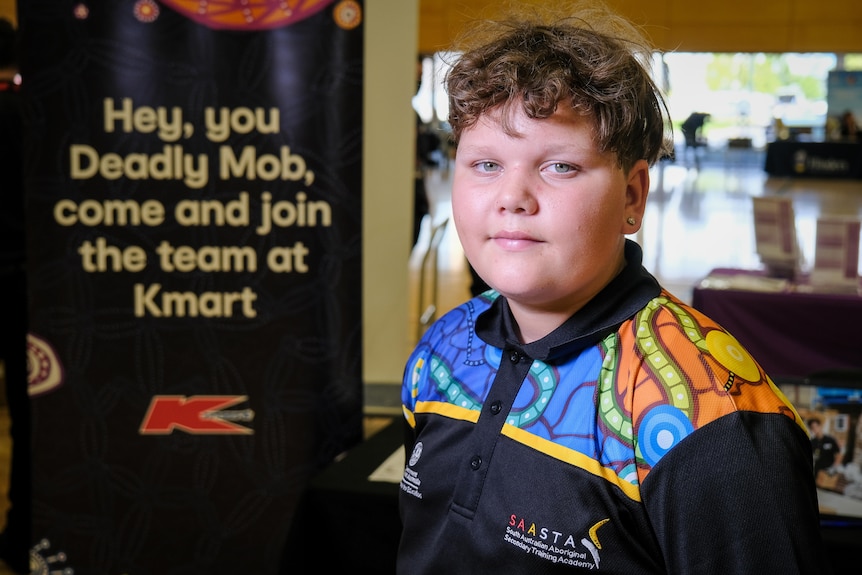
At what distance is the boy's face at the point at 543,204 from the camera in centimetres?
93

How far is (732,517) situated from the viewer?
2.79ft

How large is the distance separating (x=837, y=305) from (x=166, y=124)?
7.69 feet

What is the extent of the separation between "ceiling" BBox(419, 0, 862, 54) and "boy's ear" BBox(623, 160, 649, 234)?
35.9 ft

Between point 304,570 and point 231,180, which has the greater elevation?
point 231,180

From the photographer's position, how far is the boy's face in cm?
93

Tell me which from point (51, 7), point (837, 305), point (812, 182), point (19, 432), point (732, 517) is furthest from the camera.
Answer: point (812, 182)

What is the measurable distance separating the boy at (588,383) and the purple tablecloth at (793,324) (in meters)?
2.57

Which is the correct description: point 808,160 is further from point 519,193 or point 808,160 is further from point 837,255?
point 519,193

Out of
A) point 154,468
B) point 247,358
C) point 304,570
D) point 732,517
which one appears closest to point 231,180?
point 247,358

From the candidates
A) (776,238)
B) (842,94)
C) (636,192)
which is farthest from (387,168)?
(842,94)

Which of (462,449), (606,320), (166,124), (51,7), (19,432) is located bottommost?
(19,432)

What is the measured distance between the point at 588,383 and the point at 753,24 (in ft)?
39.9

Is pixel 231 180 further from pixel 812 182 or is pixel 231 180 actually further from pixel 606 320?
pixel 812 182

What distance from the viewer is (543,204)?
93 centimetres
